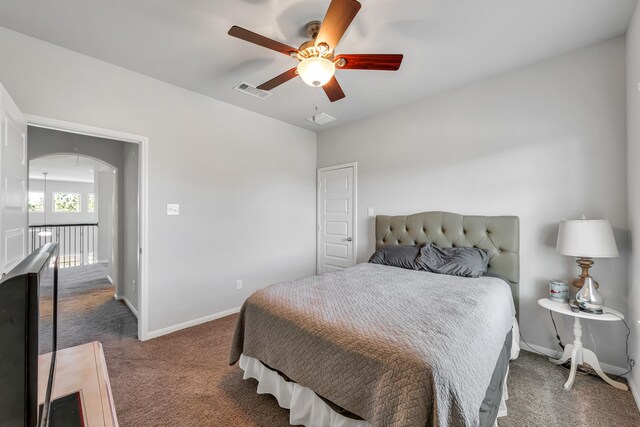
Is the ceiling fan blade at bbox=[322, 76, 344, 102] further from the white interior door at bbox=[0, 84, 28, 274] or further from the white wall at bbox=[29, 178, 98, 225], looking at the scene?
the white wall at bbox=[29, 178, 98, 225]

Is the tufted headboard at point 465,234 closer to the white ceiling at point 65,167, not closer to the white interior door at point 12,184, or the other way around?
the white interior door at point 12,184

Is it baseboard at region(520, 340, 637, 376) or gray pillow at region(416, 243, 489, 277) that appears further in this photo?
gray pillow at region(416, 243, 489, 277)

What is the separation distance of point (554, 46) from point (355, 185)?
2559mm

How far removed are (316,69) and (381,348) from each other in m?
1.72

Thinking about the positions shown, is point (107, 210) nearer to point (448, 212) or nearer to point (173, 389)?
point (173, 389)

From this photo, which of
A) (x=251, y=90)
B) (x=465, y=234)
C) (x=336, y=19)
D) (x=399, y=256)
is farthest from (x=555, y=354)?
(x=251, y=90)

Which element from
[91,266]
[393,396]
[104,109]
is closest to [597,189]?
[393,396]

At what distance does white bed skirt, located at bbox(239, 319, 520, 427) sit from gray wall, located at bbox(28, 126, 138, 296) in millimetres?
2881

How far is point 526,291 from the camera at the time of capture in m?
2.70

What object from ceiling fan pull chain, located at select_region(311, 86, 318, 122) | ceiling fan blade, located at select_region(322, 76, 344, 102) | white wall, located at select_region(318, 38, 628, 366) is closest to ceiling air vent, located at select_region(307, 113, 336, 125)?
ceiling fan pull chain, located at select_region(311, 86, 318, 122)

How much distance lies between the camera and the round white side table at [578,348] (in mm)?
2057

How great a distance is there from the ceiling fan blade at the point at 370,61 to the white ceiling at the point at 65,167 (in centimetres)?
555

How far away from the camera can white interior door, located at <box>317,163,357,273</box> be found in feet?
14.0

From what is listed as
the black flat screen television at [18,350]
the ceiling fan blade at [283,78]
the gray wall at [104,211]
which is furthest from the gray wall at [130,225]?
the black flat screen television at [18,350]
